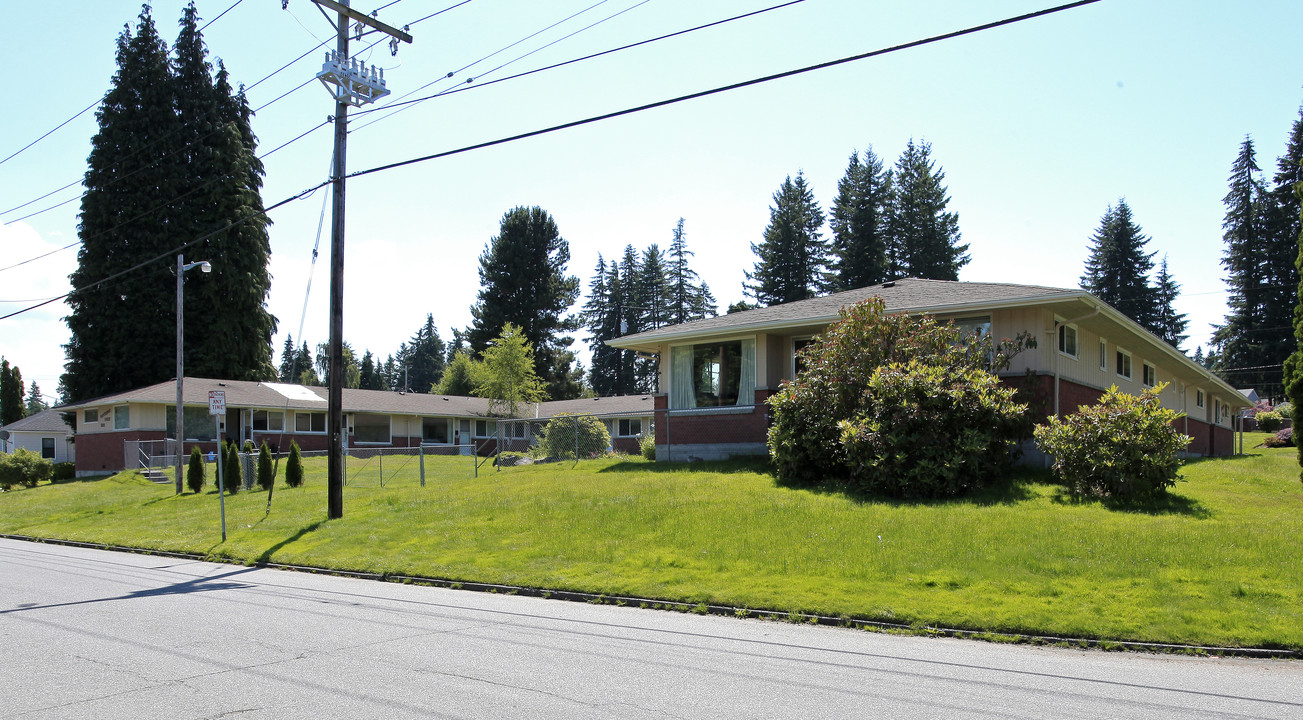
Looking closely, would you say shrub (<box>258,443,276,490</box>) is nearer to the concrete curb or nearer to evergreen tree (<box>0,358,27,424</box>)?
the concrete curb

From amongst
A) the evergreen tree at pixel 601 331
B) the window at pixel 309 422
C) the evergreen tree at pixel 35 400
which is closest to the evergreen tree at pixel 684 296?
the evergreen tree at pixel 601 331

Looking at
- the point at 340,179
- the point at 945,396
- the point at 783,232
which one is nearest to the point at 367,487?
the point at 340,179

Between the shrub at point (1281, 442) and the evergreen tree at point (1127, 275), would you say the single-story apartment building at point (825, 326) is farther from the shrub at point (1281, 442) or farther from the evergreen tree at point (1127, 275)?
the evergreen tree at point (1127, 275)

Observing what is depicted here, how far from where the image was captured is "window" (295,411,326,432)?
142 feet

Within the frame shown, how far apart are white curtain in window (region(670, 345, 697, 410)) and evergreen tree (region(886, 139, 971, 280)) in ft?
127

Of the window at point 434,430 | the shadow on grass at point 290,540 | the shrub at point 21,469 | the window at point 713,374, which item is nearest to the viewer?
the shadow on grass at point 290,540

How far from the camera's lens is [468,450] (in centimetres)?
5147

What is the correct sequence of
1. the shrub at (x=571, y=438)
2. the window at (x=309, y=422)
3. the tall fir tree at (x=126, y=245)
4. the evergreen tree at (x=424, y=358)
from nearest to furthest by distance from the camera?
the shrub at (x=571, y=438) → the window at (x=309, y=422) → the tall fir tree at (x=126, y=245) → the evergreen tree at (x=424, y=358)

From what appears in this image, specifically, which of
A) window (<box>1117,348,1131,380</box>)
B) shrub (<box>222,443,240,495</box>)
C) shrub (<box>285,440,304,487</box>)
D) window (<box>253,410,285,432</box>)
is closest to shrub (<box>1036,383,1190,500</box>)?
window (<box>1117,348,1131,380</box>)

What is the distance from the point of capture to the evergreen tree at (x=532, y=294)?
218ft

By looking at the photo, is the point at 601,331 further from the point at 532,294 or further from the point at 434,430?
the point at 434,430

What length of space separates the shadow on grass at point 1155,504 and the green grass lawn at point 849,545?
7cm

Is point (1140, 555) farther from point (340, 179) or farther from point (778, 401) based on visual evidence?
point (340, 179)

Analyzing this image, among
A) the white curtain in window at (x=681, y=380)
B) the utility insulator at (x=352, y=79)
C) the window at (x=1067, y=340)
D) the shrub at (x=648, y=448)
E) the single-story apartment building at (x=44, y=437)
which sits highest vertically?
the utility insulator at (x=352, y=79)
